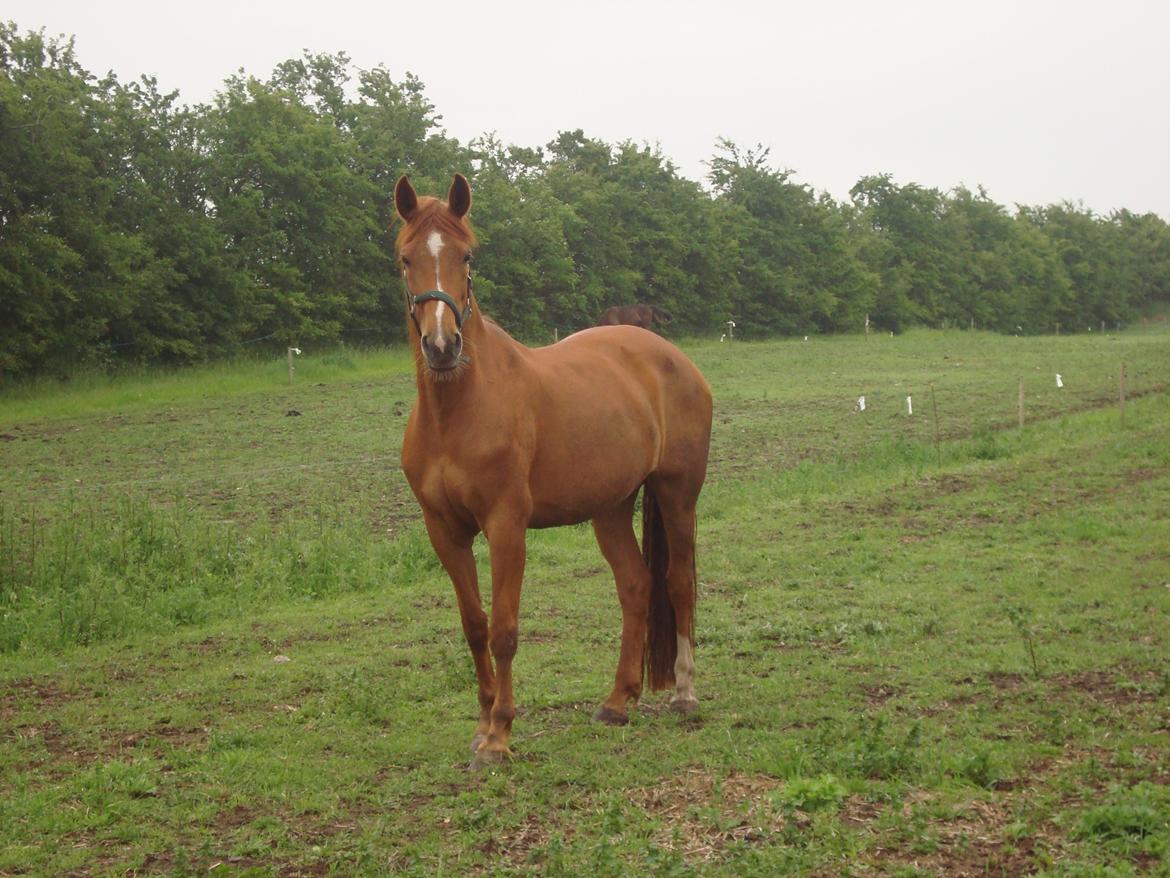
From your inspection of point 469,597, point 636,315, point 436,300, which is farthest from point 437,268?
point 636,315

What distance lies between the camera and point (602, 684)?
6.25 meters

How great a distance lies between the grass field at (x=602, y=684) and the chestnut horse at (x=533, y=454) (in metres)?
0.45

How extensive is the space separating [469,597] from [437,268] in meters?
1.48

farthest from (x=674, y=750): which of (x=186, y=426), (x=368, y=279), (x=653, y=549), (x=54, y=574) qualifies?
(x=368, y=279)

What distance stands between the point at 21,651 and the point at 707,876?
5.70 metres

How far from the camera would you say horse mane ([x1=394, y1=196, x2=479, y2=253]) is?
492 centimetres

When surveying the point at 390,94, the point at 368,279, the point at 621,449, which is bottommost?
the point at 621,449

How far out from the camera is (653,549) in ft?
20.2

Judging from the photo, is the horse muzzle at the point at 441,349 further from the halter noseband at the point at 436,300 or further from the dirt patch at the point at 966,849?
the dirt patch at the point at 966,849

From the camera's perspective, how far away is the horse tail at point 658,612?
598 cm

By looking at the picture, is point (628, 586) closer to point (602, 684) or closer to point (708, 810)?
point (602, 684)

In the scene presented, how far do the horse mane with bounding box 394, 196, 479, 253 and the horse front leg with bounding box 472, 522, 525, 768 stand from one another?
1.30 meters

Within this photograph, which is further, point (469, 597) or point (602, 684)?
point (602, 684)

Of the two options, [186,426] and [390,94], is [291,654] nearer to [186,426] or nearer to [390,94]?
[186,426]
